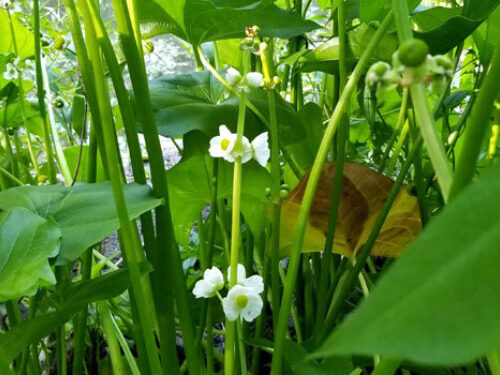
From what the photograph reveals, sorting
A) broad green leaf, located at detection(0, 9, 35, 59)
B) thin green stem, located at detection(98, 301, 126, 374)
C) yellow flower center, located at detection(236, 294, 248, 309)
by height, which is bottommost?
thin green stem, located at detection(98, 301, 126, 374)

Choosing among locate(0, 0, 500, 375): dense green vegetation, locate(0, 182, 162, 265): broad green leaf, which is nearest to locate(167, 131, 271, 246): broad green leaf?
locate(0, 0, 500, 375): dense green vegetation

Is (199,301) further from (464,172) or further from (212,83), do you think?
(464,172)

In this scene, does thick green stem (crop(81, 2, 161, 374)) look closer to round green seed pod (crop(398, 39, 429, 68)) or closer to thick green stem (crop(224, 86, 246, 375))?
thick green stem (crop(224, 86, 246, 375))

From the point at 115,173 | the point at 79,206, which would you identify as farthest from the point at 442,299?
the point at 79,206

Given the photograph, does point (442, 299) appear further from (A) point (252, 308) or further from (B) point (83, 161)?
(B) point (83, 161)

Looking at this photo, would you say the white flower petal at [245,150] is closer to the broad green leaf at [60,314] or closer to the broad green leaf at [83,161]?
the broad green leaf at [60,314]

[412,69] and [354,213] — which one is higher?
[412,69]

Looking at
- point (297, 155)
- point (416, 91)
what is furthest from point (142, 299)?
point (297, 155)
